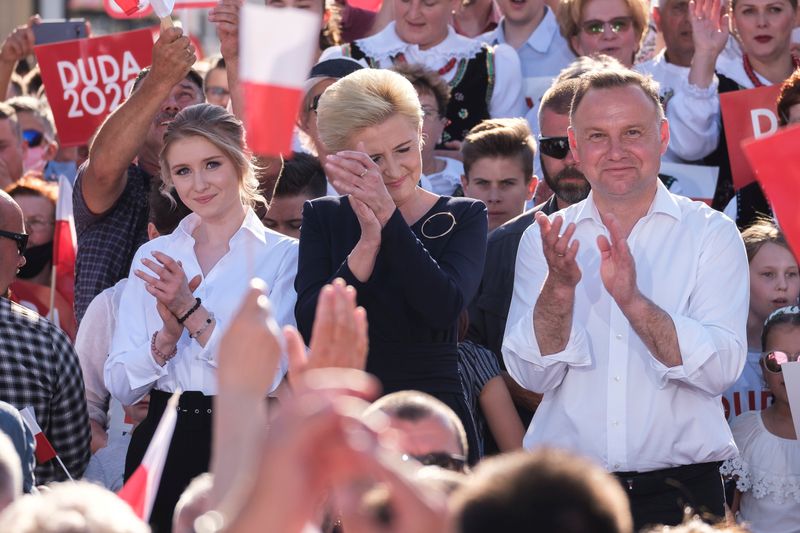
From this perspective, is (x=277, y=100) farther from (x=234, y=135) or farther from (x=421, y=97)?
(x=421, y=97)

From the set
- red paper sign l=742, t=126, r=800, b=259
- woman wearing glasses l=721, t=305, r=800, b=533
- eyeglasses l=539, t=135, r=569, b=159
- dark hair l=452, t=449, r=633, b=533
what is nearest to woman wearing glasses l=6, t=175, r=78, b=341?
eyeglasses l=539, t=135, r=569, b=159

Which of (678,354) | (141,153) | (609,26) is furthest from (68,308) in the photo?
(678,354)

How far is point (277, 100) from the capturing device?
10.8 ft

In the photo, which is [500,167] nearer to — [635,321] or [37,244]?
[635,321]

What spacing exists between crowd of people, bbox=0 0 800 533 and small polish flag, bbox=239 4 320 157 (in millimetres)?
298

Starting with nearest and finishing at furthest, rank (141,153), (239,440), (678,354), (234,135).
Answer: (239,440), (678,354), (234,135), (141,153)

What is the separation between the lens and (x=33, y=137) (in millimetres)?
9227

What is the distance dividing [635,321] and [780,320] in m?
1.52

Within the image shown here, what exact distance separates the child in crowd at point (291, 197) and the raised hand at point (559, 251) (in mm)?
1954

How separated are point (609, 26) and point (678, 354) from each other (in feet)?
10.7

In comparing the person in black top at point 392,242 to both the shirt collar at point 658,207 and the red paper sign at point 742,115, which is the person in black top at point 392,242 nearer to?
the shirt collar at point 658,207

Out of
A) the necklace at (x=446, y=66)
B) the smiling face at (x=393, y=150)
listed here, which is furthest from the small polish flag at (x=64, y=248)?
the smiling face at (x=393, y=150)

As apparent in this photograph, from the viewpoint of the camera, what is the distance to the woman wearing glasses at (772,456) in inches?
211

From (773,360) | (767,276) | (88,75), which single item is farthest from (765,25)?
(88,75)
